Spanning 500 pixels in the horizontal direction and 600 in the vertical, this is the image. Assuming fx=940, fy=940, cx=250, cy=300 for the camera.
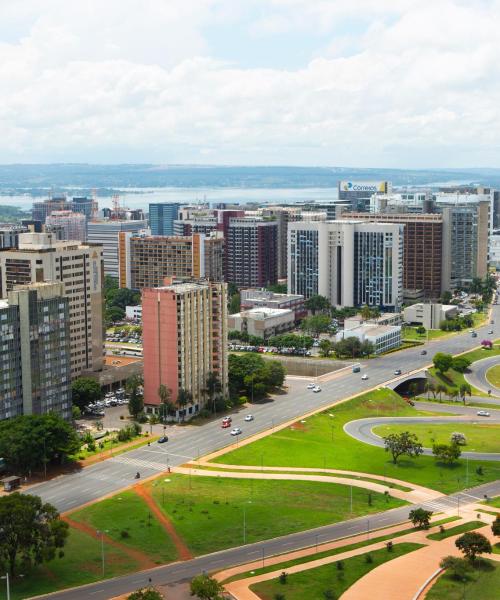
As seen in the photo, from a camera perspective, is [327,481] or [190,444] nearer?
[327,481]

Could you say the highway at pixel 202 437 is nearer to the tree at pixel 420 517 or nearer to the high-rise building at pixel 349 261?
the tree at pixel 420 517

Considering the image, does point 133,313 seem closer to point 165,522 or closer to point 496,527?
point 165,522

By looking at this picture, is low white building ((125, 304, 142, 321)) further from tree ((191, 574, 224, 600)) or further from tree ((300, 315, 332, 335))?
tree ((191, 574, 224, 600))

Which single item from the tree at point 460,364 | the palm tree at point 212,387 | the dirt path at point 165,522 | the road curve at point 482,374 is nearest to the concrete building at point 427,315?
the road curve at point 482,374

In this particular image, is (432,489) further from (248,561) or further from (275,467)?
(248,561)

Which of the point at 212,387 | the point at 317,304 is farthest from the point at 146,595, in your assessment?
the point at 317,304

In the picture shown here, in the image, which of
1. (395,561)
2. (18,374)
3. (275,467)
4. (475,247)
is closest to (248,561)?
(395,561)
